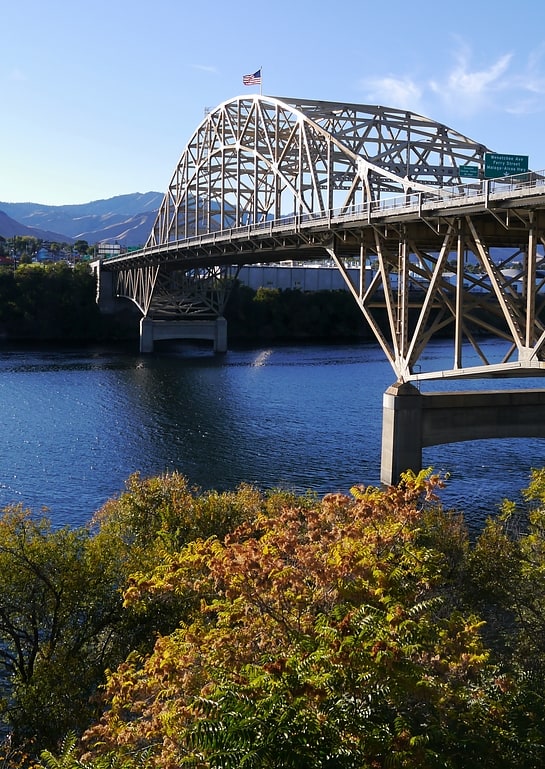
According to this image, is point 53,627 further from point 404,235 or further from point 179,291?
point 179,291

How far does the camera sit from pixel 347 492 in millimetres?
37938

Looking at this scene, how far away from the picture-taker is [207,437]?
52.5m

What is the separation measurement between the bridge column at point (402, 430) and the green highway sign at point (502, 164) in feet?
39.0

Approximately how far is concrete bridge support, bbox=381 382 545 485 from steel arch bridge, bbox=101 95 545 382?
152 centimetres

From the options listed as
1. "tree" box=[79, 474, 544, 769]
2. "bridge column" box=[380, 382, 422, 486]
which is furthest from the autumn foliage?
"bridge column" box=[380, 382, 422, 486]

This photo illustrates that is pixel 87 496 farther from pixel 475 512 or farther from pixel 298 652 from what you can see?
pixel 298 652

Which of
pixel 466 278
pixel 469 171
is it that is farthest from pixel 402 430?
pixel 469 171

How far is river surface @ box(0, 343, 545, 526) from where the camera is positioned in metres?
39.8

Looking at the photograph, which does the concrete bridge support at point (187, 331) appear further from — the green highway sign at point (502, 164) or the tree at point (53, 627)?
the tree at point (53, 627)

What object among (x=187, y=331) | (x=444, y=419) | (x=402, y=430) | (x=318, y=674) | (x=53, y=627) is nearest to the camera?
(x=318, y=674)

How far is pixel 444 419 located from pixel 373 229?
1085 cm

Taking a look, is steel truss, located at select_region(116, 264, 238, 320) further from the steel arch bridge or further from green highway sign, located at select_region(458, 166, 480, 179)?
green highway sign, located at select_region(458, 166, 480, 179)

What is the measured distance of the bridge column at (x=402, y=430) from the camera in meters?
39.0

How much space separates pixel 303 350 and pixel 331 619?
106421mm
